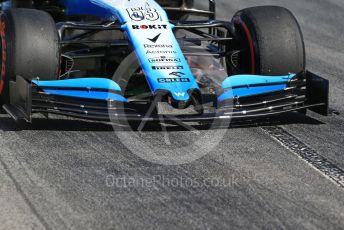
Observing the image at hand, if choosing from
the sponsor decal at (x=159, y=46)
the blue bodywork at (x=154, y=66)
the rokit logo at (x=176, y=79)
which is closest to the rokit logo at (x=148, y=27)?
the blue bodywork at (x=154, y=66)

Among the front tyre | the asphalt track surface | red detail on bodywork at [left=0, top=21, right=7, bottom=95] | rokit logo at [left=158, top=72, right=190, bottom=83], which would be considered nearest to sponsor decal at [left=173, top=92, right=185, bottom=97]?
rokit logo at [left=158, top=72, right=190, bottom=83]

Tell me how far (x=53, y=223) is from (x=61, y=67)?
2.82 metres

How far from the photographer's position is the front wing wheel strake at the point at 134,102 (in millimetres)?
6508

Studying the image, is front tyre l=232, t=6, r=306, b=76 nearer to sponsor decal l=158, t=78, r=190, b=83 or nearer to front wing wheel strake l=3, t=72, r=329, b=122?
front wing wheel strake l=3, t=72, r=329, b=122

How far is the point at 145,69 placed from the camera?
680 centimetres

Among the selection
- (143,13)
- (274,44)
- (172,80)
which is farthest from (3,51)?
(274,44)

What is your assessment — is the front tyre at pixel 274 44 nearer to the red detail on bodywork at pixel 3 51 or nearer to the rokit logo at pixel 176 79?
the rokit logo at pixel 176 79

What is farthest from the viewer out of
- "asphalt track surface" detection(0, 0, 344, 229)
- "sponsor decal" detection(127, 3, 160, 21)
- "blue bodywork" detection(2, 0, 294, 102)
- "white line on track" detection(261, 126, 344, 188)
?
"sponsor decal" detection(127, 3, 160, 21)

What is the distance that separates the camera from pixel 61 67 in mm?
7336

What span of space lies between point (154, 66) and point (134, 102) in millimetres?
352

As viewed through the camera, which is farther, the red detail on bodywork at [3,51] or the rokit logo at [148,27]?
the rokit logo at [148,27]

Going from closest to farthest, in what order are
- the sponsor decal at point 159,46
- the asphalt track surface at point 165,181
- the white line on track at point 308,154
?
1. the asphalt track surface at point 165,181
2. the white line on track at point 308,154
3. the sponsor decal at point 159,46

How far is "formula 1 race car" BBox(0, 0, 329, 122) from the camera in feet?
21.6

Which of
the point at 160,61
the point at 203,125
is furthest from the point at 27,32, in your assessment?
the point at 203,125
